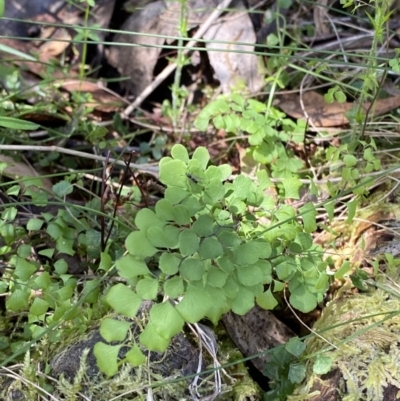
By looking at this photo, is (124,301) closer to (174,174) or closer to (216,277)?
(216,277)

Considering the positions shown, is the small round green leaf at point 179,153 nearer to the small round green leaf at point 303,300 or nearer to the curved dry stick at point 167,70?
the small round green leaf at point 303,300

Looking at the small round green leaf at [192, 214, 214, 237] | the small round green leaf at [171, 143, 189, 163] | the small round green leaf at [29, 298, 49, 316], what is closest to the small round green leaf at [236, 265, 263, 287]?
the small round green leaf at [192, 214, 214, 237]

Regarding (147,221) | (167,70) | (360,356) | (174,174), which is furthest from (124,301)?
(167,70)

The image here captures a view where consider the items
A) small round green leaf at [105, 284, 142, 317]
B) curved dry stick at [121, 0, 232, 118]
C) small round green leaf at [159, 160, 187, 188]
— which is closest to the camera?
small round green leaf at [105, 284, 142, 317]

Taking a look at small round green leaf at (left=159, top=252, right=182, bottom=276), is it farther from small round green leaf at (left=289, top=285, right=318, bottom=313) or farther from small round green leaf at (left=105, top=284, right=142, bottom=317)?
small round green leaf at (left=289, top=285, right=318, bottom=313)

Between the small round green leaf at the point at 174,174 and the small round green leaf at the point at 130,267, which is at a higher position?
the small round green leaf at the point at 174,174

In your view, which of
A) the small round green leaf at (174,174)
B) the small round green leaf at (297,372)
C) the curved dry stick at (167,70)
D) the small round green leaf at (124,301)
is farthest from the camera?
the curved dry stick at (167,70)

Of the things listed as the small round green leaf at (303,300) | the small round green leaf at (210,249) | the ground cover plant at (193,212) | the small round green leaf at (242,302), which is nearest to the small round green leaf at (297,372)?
the ground cover plant at (193,212)

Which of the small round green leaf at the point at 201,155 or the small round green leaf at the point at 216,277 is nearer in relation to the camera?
the small round green leaf at the point at 216,277
